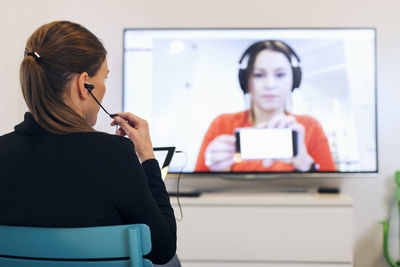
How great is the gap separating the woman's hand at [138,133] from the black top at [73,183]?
19 centimetres

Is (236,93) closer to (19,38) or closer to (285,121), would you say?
(285,121)

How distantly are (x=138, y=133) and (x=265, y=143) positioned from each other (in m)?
1.65

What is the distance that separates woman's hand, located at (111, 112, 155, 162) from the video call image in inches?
61.1

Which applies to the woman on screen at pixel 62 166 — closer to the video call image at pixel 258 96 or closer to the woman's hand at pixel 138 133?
the woman's hand at pixel 138 133

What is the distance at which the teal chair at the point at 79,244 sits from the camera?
3.34 ft

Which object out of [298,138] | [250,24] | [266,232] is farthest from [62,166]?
[250,24]

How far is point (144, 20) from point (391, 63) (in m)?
1.62

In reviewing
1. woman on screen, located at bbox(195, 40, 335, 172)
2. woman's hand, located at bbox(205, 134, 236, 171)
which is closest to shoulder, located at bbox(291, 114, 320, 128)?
woman on screen, located at bbox(195, 40, 335, 172)

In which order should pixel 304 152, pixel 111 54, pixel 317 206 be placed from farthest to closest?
1. pixel 111 54
2. pixel 304 152
3. pixel 317 206

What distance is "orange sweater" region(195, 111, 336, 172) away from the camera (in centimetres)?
283

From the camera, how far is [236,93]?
114 inches

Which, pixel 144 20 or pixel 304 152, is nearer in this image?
pixel 304 152

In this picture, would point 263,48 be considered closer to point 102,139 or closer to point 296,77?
point 296,77

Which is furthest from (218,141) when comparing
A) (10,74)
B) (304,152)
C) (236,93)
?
(10,74)
